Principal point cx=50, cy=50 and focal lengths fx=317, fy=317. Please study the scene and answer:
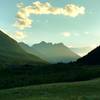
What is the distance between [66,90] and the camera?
6194 cm

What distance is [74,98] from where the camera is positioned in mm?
48469

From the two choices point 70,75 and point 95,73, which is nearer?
point 95,73

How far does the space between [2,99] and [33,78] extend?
70.1 meters

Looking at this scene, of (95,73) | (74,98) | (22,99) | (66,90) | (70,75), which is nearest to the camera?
(74,98)

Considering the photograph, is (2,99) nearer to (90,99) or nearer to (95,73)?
(90,99)

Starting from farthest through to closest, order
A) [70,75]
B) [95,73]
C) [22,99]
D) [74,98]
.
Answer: [70,75], [95,73], [22,99], [74,98]

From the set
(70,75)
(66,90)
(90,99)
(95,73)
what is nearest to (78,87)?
(66,90)

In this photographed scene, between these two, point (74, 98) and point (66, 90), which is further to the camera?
point (66, 90)

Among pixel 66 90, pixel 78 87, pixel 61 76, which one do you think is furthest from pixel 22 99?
pixel 61 76

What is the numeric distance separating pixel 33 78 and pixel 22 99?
72625mm

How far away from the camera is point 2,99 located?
178 ft

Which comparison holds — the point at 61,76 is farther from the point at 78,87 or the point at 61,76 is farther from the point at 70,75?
the point at 78,87

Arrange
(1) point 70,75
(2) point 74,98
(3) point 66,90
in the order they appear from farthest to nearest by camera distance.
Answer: (1) point 70,75
(3) point 66,90
(2) point 74,98

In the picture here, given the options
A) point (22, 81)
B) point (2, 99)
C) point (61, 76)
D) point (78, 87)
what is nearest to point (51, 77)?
point (61, 76)
